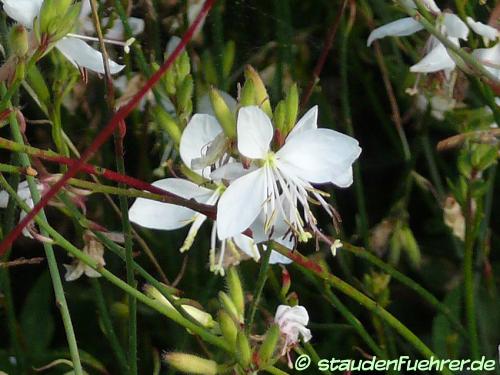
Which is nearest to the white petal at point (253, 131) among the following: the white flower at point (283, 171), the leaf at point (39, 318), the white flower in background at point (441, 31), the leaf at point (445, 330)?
the white flower at point (283, 171)

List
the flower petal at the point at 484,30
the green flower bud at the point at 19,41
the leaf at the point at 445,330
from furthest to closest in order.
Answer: the leaf at the point at 445,330, the flower petal at the point at 484,30, the green flower bud at the point at 19,41

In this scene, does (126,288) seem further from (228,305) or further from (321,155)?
(321,155)

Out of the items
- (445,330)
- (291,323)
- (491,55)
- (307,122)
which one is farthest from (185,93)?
→ (445,330)

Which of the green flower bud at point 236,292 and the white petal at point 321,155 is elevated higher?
the white petal at point 321,155

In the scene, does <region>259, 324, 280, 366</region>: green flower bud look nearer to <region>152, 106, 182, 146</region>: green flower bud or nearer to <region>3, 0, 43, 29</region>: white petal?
<region>152, 106, 182, 146</region>: green flower bud

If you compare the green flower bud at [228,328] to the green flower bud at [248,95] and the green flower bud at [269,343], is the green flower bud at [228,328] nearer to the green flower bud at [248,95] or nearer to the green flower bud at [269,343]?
the green flower bud at [269,343]

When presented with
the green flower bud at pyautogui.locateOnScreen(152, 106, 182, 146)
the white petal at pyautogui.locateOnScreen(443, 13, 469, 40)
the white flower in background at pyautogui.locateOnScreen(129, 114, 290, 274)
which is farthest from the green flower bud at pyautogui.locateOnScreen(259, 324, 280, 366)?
the white petal at pyautogui.locateOnScreen(443, 13, 469, 40)

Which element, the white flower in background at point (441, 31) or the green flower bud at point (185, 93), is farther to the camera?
the white flower in background at point (441, 31)
